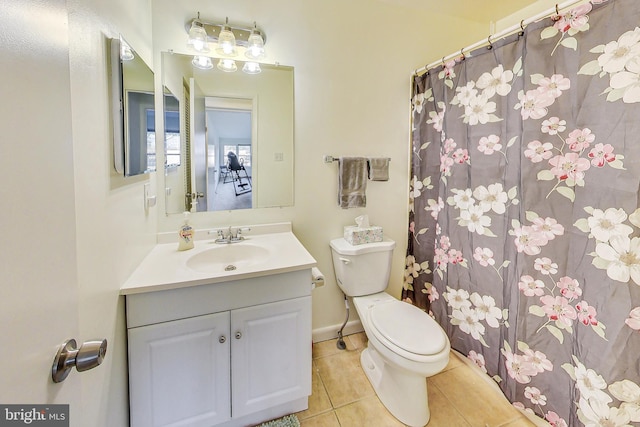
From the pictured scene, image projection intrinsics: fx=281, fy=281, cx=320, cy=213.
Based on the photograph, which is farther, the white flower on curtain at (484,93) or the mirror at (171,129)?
the mirror at (171,129)

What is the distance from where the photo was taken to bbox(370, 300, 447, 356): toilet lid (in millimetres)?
1344

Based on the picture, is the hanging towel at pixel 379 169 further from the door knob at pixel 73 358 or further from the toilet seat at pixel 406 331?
the door knob at pixel 73 358

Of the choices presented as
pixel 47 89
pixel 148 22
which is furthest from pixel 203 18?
pixel 47 89

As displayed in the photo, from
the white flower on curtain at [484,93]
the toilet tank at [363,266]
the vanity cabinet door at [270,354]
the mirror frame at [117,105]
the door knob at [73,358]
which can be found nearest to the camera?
the door knob at [73,358]

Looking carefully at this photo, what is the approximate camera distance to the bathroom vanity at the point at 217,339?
112cm

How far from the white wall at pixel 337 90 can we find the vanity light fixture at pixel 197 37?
0.07m

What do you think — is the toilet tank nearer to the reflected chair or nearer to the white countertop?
the white countertop

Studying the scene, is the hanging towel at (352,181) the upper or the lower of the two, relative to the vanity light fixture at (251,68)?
lower

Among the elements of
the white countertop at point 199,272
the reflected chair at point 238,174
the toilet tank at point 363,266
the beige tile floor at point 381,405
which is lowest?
the beige tile floor at point 381,405

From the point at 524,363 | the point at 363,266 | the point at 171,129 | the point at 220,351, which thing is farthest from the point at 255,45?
the point at 524,363

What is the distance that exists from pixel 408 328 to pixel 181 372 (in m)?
1.09

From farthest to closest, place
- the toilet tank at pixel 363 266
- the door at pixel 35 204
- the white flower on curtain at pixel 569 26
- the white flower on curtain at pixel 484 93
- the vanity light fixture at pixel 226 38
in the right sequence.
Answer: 1. the toilet tank at pixel 363 266
2. the vanity light fixture at pixel 226 38
3. the white flower on curtain at pixel 484 93
4. the white flower on curtain at pixel 569 26
5. the door at pixel 35 204

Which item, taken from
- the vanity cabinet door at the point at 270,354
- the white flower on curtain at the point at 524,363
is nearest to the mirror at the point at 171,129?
the vanity cabinet door at the point at 270,354

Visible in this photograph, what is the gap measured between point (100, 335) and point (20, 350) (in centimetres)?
62
